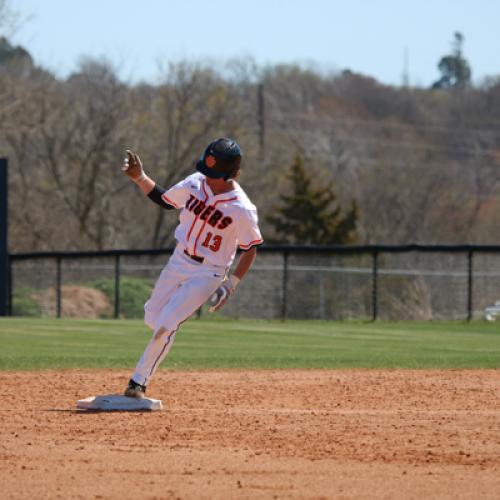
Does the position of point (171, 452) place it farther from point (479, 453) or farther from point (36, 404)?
point (36, 404)

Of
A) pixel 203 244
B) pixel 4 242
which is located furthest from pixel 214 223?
pixel 4 242

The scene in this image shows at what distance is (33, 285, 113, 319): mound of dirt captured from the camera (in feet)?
103

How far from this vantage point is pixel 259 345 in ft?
56.2

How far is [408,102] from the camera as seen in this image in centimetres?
10194

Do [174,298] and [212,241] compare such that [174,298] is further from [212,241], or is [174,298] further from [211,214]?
[211,214]

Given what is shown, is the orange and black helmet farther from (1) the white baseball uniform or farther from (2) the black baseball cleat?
(2) the black baseball cleat

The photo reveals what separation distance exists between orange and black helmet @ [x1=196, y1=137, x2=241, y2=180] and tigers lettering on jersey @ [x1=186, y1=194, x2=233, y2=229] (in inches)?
9.3

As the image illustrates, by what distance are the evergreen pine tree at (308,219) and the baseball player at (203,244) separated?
121 ft

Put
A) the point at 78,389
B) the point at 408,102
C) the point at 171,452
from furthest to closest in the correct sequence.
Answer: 1. the point at 408,102
2. the point at 78,389
3. the point at 171,452

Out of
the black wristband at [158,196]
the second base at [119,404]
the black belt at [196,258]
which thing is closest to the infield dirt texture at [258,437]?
the second base at [119,404]

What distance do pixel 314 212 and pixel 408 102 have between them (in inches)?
2248

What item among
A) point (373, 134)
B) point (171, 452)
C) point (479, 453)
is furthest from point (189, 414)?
point (373, 134)

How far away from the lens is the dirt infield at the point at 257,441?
6.17 meters

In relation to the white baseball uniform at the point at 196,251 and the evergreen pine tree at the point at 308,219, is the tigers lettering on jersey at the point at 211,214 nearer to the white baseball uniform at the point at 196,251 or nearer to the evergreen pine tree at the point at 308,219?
the white baseball uniform at the point at 196,251
